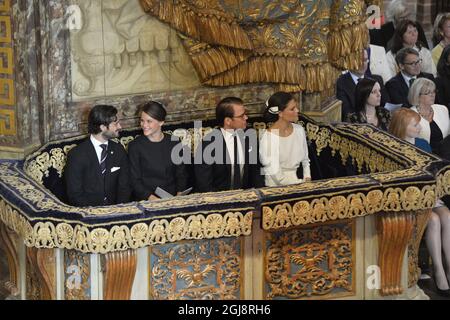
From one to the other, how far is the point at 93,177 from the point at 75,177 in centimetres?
15

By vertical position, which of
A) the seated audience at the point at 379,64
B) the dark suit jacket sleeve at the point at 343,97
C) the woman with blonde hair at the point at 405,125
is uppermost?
the seated audience at the point at 379,64

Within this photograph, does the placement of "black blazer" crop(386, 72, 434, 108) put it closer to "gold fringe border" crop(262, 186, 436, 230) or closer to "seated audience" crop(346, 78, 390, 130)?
"seated audience" crop(346, 78, 390, 130)

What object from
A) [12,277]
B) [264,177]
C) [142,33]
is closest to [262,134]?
[264,177]

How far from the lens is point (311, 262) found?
1293cm

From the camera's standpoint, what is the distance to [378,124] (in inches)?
612

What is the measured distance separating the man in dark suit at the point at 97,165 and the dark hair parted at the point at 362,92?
281cm

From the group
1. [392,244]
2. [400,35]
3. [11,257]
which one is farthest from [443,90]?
[11,257]

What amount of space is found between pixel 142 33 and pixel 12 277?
231 cm

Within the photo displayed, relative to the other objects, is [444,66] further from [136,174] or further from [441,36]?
[136,174]

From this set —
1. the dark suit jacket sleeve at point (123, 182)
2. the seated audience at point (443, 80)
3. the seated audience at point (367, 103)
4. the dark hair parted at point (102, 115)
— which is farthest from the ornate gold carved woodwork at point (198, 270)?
the seated audience at point (443, 80)

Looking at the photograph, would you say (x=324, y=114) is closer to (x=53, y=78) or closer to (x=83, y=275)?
(x=53, y=78)

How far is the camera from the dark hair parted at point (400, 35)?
57.7 feet

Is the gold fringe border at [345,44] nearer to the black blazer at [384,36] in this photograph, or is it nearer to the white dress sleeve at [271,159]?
the white dress sleeve at [271,159]

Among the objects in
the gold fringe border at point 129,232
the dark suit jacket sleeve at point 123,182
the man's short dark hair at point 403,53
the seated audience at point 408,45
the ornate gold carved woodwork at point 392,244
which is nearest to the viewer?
the gold fringe border at point 129,232
